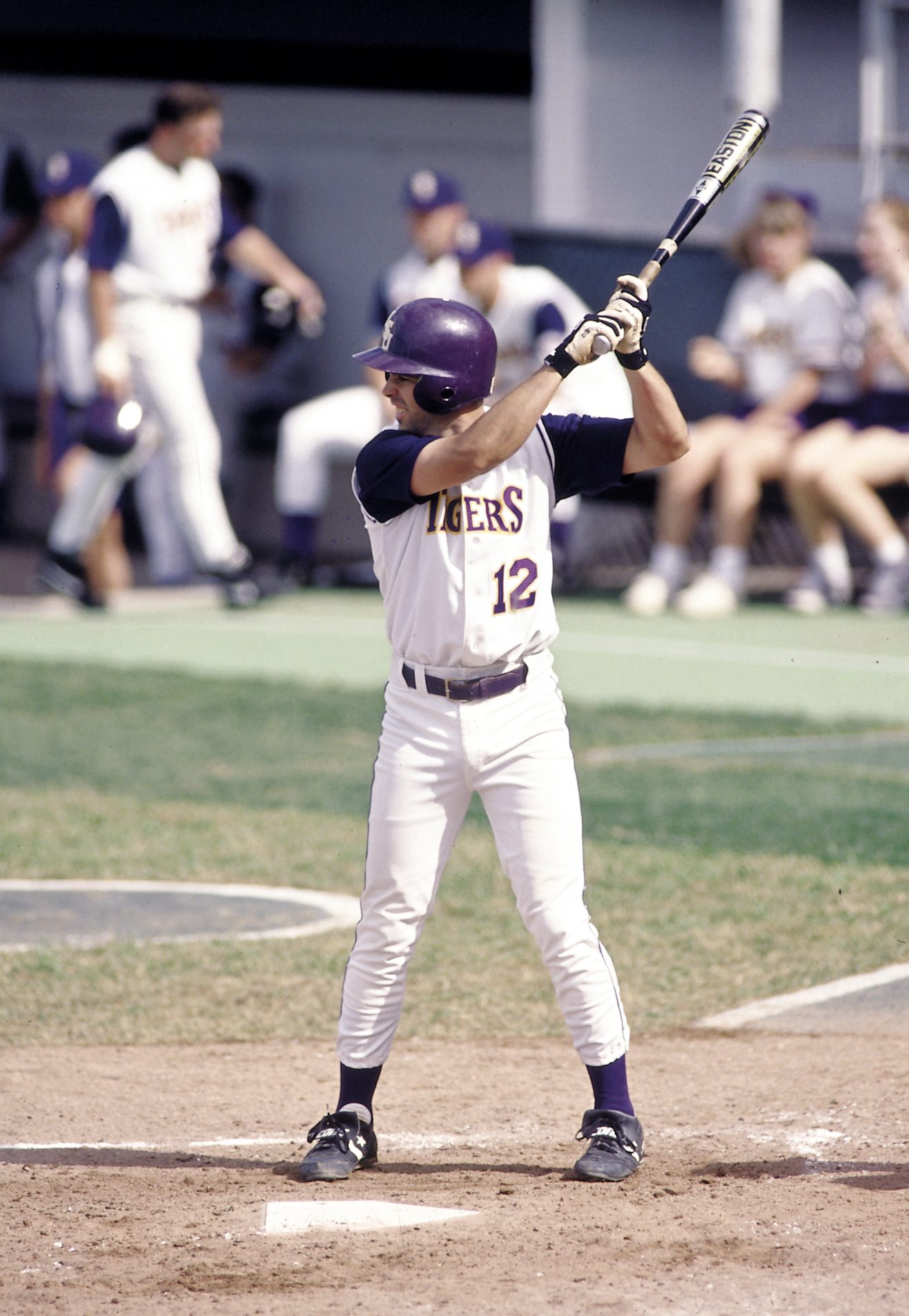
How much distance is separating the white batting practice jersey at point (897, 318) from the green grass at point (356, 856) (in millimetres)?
3185

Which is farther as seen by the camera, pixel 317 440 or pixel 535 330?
pixel 317 440

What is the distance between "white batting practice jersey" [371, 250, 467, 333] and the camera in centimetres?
1158

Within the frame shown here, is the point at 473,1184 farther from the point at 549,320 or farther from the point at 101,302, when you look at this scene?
the point at 549,320

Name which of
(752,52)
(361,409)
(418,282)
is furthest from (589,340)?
(752,52)

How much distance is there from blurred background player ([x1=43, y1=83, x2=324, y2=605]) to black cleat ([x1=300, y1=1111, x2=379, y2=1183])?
6.92 metres

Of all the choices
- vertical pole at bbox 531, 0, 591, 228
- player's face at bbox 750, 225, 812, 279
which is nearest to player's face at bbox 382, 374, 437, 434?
player's face at bbox 750, 225, 812, 279

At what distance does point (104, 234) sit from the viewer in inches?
404

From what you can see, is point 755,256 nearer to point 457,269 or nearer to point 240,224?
point 457,269

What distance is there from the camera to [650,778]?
24.4 feet

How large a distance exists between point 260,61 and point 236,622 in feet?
20.1

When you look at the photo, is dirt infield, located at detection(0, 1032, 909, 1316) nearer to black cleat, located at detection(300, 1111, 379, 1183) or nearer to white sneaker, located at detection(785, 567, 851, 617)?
black cleat, located at detection(300, 1111, 379, 1183)

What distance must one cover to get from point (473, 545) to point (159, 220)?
284 inches

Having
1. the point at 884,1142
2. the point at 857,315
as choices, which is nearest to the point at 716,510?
the point at 857,315

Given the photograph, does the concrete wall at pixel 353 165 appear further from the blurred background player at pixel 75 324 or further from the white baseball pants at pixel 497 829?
the white baseball pants at pixel 497 829
